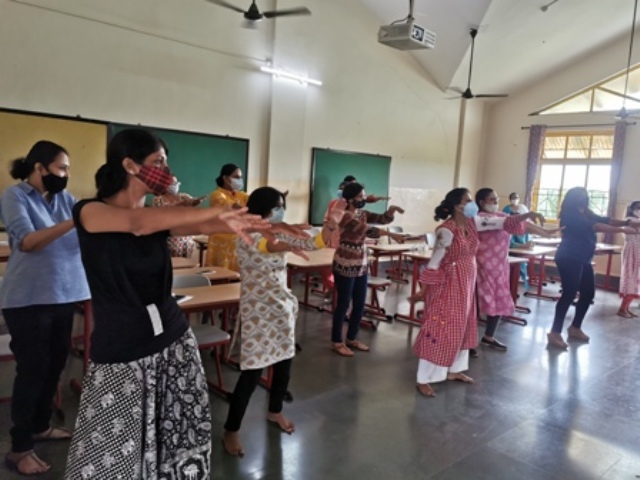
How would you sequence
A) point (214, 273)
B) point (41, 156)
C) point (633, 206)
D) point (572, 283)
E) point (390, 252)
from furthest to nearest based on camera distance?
point (390, 252), point (633, 206), point (572, 283), point (214, 273), point (41, 156)

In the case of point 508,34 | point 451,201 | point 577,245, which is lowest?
point 577,245

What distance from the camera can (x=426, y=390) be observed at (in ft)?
10.8

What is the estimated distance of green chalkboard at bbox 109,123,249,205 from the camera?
590cm

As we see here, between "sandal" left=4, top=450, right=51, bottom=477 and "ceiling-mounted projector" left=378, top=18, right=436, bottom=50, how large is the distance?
14.4ft

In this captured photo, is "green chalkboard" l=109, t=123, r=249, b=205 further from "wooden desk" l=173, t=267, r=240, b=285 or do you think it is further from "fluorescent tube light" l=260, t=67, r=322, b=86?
"wooden desk" l=173, t=267, r=240, b=285

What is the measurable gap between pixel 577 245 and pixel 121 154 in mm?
4291

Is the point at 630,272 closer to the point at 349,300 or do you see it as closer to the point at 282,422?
the point at 349,300

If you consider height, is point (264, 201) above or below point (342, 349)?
above

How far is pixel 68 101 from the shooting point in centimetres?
509

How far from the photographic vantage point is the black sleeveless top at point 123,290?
1304 millimetres

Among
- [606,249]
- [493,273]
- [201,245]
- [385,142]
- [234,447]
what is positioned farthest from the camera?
[385,142]

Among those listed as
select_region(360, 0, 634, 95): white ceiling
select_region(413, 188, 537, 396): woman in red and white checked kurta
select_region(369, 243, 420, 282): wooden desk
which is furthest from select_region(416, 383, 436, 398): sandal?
select_region(360, 0, 634, 95): white ceiling

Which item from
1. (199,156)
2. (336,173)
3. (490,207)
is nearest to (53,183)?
(490,207)

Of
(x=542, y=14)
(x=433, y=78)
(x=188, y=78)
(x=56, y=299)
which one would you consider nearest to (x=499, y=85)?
(x=433, y=78)
